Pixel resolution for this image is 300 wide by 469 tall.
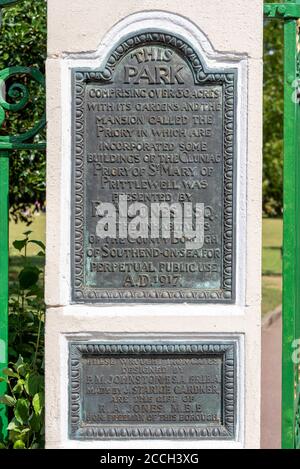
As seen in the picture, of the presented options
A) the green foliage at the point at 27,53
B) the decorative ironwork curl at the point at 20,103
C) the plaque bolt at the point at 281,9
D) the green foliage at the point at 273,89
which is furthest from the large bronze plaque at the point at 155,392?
the green foliage at the point at 273,89

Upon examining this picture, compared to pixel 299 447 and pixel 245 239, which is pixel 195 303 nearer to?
pixel 245 239

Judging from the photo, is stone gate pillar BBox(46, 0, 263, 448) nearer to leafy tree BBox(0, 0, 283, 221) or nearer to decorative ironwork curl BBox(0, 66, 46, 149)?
decorative ironwork curl BBox(0, 66, 46, 149)

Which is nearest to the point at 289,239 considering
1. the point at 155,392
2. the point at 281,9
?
the point at 155,392

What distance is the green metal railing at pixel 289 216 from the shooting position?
482cm

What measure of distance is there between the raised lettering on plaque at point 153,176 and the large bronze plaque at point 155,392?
0.30 m

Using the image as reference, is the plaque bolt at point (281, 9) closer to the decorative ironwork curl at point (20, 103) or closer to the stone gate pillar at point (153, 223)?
the stone gate pillar at point (153, 223)

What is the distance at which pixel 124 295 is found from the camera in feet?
15.0

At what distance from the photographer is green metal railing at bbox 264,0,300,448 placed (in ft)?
15.8

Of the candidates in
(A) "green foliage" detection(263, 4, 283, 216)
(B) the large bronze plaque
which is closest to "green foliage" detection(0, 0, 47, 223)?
(B) the large bronze plaque

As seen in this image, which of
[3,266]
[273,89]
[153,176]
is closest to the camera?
[153,176]

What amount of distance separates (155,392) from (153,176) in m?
1.12

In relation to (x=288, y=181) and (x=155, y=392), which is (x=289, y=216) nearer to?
(x=288, y=181)

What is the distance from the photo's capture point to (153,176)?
457 cm

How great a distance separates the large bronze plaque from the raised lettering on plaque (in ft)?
1.00
